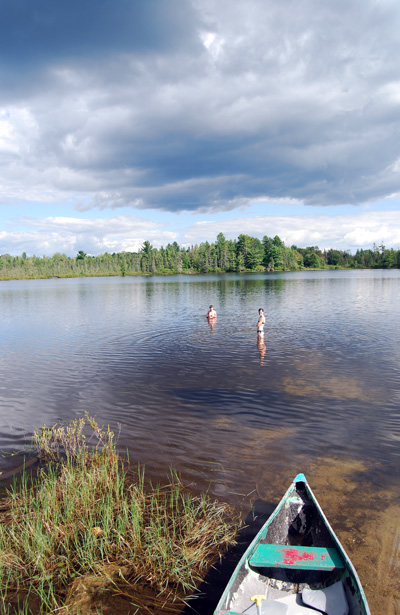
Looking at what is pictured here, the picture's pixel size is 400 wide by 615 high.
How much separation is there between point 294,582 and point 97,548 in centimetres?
353

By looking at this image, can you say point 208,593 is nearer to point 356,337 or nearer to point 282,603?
point 282,603

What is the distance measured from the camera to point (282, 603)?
224 inches

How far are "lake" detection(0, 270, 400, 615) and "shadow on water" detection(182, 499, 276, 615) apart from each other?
33 centimetres

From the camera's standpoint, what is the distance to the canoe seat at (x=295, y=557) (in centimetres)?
575

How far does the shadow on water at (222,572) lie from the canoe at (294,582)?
76cm

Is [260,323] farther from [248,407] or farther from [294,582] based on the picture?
[294,582]

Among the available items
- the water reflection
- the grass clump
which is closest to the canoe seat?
the grass clump

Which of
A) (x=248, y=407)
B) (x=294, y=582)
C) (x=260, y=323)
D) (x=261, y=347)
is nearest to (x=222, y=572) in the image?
(x=294, y=582)

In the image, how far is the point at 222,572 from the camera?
6594 mm

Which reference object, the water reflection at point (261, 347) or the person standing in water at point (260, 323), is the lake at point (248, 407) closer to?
the water reflection at point (261, 347)

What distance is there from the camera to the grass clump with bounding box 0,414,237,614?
616cm

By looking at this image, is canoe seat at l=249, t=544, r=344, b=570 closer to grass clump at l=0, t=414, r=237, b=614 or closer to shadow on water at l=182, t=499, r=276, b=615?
shadow on water at l=182, t=499, r=276, b=615

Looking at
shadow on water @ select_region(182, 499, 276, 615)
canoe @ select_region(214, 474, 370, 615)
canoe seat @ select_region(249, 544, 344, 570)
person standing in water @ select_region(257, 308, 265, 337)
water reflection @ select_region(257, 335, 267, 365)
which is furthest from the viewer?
person standing in water @ select_region(257, 308, 265, 337)

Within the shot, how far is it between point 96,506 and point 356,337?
2385 cm
